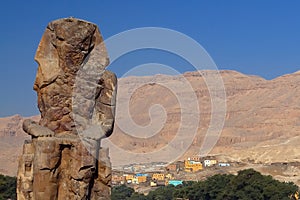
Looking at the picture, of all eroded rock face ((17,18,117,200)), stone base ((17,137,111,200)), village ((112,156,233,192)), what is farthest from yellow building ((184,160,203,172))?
stone base ((17,137,111,200))

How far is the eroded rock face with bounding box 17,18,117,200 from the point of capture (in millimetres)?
11711

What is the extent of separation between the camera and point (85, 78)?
40.2 ft

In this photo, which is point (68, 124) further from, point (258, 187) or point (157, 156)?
point (157, 156)

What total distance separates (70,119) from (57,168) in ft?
3.25

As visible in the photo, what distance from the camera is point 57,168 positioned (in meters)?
11.8

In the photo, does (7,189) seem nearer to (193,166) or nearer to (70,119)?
(70,119)

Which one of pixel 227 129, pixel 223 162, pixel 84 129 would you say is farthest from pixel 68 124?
pixel 227 129

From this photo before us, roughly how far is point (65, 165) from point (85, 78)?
1711mm

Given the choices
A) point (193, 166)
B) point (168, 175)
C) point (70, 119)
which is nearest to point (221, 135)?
point (193, 166)

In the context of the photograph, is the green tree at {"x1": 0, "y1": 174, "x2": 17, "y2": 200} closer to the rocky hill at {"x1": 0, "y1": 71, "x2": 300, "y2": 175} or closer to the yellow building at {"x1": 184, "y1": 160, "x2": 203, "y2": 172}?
the yellow building at {"x1": 184, "y1": 160, "x2": 203, "y2": 172}

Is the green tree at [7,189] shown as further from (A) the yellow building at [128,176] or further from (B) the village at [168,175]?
(A) the yellow building at [128,176]

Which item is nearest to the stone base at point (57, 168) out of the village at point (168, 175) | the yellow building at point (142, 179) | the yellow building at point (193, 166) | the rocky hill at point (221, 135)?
the village at point (168, 175)

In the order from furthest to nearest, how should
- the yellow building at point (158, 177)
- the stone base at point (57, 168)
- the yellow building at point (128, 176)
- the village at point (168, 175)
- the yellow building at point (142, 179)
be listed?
the yellow building at point (128, 176) → the yellow building at point (142, 179) → the yellow building at point (158, 177) → the village at point (168, 175) → the stone base at point (57, 168)

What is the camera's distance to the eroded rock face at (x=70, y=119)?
11.7m
